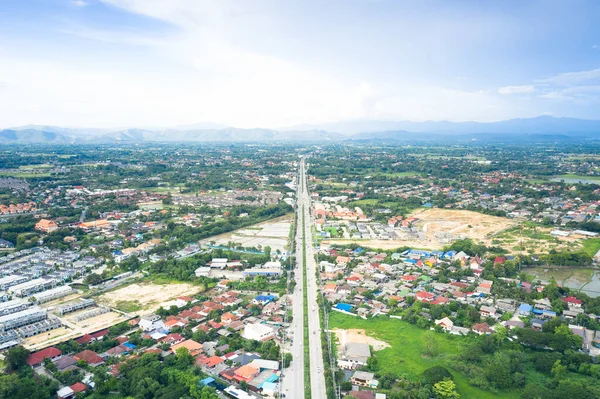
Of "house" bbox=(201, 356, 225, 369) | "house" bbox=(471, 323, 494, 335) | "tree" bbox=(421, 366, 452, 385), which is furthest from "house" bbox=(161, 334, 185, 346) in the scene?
"house" bbox=(471, 323, 494, 335)

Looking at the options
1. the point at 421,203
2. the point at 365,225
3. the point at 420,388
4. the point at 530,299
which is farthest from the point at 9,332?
the point at 421,203

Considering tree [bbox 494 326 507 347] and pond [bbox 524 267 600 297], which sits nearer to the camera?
tree [bbox 494 326 507 347]

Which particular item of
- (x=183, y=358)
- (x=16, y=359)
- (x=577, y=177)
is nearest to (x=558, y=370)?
(x=183, y=358)

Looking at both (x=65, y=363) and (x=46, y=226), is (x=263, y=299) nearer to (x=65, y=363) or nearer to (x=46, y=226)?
(x=65, y=363)

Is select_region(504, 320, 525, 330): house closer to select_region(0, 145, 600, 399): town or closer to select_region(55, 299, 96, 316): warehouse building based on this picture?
select_region(0, 145, 600, 399): town

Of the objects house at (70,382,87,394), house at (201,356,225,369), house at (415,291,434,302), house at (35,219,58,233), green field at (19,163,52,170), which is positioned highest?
green field at (19,163,52,170)

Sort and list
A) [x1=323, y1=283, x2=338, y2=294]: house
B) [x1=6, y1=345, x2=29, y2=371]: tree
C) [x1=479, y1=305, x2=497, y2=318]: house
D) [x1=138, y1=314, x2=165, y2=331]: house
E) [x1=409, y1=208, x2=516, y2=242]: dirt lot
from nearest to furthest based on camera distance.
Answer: [x1=6, y1=345, x2=29, y2=371]: tree
[x1=138, y1=314, x2=165, y2=331]: house
[x1=479, y1=305, x2=497, y2=318]: house
[x1=323, y1=283, x2=338, y2=294]: house
[x1=409, y1=208, x2=516, y2=242]: dirt lot

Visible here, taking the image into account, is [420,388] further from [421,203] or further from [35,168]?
[35,168]
